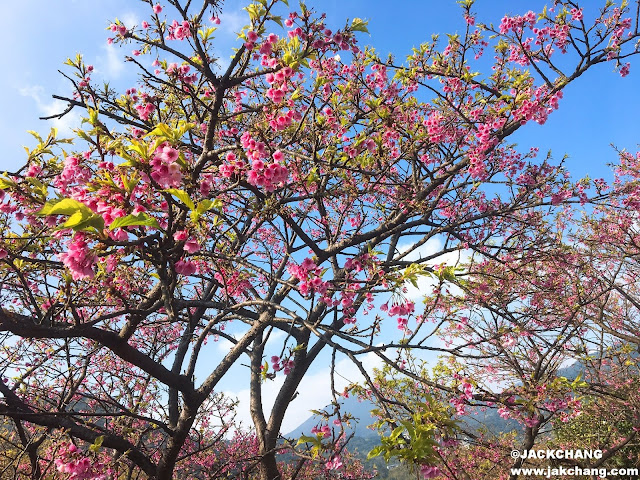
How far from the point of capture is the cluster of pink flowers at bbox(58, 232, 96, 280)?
2160 millimetres

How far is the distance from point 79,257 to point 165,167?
75 centimetres

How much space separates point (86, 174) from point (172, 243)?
1497 mm

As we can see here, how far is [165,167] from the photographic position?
237 cm

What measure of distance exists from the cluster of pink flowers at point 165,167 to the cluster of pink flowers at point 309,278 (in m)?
1.91

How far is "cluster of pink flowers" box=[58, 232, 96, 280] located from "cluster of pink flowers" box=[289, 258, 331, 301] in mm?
2129

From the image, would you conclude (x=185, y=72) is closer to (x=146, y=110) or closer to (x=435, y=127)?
(x=146, y=110)

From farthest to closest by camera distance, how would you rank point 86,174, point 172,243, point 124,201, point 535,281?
point 535,281 < point 86,174 < point 172,243 < point 124,201

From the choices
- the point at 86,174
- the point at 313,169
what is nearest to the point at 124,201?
the point at 86,174

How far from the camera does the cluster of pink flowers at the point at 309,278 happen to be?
153 inches

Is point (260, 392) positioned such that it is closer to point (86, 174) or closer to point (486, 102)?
point (86, 174)

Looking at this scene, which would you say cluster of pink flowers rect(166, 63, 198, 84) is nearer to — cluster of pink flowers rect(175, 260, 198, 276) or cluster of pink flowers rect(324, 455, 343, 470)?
cluster of pink flowers rect(175, 260, 198, 276)

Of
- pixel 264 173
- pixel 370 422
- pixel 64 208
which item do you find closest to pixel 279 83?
pixel 264 173

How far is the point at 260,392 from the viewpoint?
819cm

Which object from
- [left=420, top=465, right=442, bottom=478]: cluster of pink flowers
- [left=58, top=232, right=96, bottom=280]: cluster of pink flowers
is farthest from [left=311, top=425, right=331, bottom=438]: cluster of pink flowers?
[left=58, top=232, right=96, bottom=280]: cluster of pink flowers
